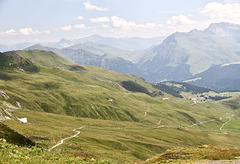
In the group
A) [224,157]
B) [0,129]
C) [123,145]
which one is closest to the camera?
[224,157]

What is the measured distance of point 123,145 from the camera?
5930 inches

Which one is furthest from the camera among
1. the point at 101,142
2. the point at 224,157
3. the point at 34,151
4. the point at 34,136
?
the point at 101,142

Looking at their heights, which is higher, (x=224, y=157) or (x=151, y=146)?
(x=224, y=157)

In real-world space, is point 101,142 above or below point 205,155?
below

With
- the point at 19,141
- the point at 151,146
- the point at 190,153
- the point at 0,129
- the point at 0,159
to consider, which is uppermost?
the point at 0,159

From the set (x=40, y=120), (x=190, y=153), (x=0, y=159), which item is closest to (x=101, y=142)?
(x=40, y=120)

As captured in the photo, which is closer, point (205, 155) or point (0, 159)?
point (0, 159)

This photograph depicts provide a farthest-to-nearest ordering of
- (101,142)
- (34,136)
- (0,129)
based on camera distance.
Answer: (101,142) → (34,136) → (0,129)

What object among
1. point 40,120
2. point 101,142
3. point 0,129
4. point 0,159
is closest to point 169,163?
point 0,159

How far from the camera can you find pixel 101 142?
14062 centimetres

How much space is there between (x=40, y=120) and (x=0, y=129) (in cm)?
15282

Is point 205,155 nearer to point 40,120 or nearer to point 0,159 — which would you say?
point 0,159

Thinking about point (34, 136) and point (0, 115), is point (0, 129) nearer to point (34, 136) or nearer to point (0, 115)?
point (34, 136)

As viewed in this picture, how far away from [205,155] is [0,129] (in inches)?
1489
